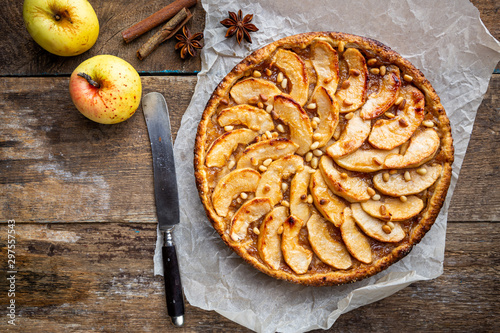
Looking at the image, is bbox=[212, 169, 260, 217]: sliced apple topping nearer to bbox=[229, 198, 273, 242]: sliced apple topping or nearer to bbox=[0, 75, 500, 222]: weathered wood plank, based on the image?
bbox=[229, 198, 273, 242]: sliced apple topping

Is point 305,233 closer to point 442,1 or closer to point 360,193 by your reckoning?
point 360,193

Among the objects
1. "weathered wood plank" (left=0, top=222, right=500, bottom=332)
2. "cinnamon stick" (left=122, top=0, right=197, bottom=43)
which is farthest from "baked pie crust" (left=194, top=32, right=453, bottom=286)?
"cinnamon stick" (left=122, top=0, right=197, bottom=43)

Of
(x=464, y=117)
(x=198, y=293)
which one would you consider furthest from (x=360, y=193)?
(x=198, y=293)

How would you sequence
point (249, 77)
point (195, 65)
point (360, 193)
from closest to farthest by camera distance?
point (360, 193) < point (249, 77) < point (195, 65)

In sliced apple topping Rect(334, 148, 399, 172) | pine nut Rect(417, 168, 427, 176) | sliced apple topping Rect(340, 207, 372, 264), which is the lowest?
sliced apple topping Rect(340, 207, 372, 264)

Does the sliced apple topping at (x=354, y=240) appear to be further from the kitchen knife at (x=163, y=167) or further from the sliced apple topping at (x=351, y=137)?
the kitchen knife at (x=163, y=167)

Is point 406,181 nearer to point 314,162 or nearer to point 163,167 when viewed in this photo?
point 314,162
